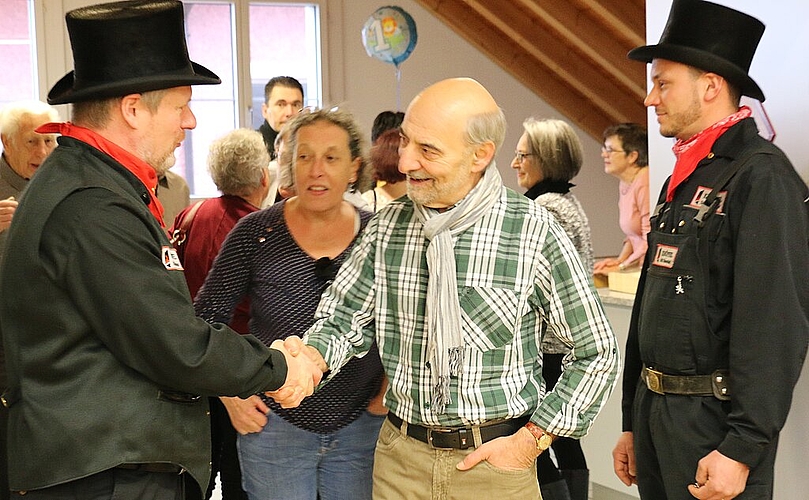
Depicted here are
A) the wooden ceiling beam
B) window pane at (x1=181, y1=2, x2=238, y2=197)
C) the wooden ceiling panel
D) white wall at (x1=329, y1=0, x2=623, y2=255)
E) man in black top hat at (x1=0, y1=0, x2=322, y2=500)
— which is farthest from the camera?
white wall at (x1=329, y1=0, x2=623, y2=255)

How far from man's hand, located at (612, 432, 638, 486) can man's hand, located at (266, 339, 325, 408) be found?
898 millimetres

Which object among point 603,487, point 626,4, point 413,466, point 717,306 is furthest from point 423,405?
point 626,4

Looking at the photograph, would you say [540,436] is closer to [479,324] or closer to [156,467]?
[479,324]

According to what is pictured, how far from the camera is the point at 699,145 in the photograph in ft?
7.70

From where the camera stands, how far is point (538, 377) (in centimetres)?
213

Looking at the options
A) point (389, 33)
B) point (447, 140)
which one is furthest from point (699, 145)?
point (389, 33)

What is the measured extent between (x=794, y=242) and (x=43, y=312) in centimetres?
157

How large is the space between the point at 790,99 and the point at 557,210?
1109mm

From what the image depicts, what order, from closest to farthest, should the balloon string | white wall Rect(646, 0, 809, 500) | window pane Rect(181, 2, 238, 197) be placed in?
white wall Rect(646, 0, 809, 500) → window pane Rect(181, 2, 238, 197) → the balloon string

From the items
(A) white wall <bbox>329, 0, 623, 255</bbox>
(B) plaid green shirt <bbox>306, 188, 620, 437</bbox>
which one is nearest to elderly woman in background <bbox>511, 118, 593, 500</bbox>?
(B) plaid green shirt <bbox>306, 188, 620, 437</bbox>

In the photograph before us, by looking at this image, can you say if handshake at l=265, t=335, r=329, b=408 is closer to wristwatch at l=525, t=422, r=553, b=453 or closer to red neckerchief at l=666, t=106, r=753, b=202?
wristwatch at l=525, t=422, r=553, b=453

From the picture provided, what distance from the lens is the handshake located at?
2.07m

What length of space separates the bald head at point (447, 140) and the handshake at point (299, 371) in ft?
1.35

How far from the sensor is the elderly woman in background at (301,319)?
2.46 meters
